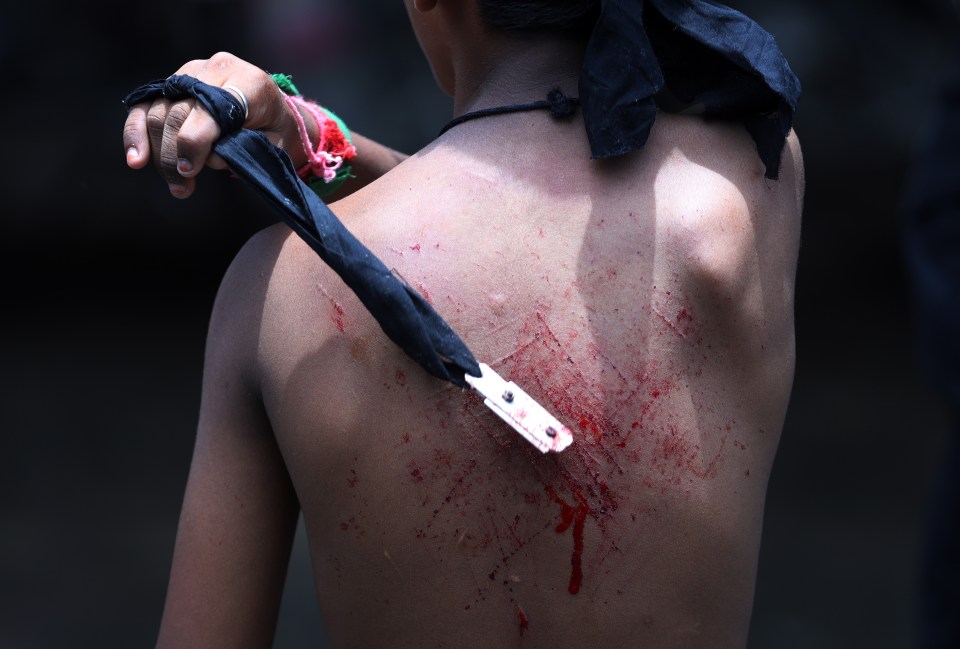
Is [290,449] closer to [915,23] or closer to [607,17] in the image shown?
[607,17]

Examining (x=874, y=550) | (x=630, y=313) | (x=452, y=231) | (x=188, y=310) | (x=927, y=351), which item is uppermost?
(x=927, y=351)

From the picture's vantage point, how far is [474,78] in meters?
1.40

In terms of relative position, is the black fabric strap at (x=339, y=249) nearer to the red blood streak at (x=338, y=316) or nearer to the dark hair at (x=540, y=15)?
the red blood streak at (x=338, y=316)

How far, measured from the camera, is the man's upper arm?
52.7 inches

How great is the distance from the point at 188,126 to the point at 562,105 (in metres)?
0.43

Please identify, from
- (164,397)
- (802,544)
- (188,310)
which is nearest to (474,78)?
(802,544)

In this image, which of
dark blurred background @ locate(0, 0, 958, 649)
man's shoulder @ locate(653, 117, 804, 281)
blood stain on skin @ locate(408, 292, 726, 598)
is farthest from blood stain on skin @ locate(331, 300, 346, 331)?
dark blurred background @ locate(0, 0, 958, 649)

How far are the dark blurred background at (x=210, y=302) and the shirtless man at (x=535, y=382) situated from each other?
8.58 feet

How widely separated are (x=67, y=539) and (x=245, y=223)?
180cm

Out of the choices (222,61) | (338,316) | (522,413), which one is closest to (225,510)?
(338,316)

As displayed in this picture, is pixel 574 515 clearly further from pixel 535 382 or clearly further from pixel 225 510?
pixel 225 510

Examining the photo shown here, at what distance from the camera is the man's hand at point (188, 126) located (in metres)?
1.16

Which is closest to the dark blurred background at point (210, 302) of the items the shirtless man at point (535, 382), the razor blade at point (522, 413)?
the shirtless man at point (535, 382)

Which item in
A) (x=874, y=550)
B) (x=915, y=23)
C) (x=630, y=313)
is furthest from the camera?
(x=915, y=23)
